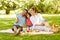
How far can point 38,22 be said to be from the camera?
132 centimetres

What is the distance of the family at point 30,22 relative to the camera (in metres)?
1.31

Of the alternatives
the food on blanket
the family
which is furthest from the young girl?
the food on blanket

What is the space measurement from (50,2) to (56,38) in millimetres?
300

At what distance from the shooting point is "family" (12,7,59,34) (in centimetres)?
131

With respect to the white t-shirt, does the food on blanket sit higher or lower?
lower

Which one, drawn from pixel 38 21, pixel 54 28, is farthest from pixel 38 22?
pixel 54 28

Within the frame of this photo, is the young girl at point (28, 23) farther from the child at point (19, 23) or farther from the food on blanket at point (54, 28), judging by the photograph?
the food on blanket at point (54, 28)

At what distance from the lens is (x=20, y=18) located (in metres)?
1.31

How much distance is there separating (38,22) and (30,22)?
0.06m

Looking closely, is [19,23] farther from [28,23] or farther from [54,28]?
[54,28]

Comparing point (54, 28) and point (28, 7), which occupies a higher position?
point (28, 7)

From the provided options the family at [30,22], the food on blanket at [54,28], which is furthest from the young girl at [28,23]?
the food on blanket at [54,28]

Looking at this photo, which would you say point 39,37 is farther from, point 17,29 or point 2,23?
point 2,23

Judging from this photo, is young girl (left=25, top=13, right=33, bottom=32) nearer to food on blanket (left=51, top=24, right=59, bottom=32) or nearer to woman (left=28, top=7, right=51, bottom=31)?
woman (left=28, top=7, right=51, bottom=31)
